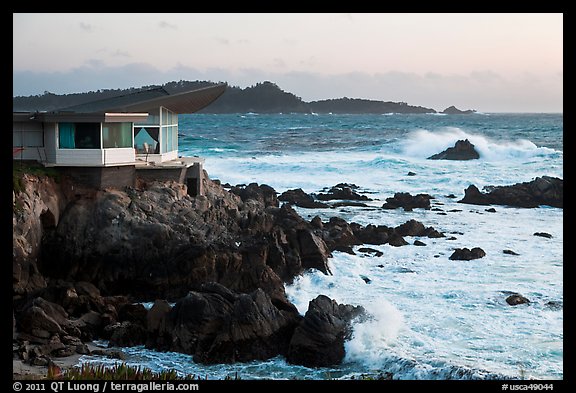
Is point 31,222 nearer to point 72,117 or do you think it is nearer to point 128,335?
point 72,117

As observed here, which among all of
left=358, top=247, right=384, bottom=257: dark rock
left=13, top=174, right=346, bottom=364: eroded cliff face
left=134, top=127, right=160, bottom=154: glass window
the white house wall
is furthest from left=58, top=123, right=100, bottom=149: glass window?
left=358, top=247, right=384, bottom=257: dark rock

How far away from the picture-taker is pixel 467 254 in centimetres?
2297

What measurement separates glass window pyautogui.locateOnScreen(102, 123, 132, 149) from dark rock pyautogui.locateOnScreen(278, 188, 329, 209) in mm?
13440

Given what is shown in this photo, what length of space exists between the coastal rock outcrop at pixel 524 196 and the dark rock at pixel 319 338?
21.4 m

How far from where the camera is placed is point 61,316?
15188 mm

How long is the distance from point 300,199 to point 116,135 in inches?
607

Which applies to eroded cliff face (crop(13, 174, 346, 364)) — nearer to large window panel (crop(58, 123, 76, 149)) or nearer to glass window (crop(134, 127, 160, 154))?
large window panel (crop(58, 123, 76, 149))

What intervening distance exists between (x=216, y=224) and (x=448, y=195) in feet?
68.3

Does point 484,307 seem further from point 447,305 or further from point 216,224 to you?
point 216,224

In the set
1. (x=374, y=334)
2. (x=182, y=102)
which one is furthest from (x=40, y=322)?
(x=182, y=102)

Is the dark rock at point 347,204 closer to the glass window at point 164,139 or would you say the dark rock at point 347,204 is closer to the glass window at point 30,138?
the glass window at point 164,139

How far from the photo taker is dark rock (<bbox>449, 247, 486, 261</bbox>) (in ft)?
75.0
